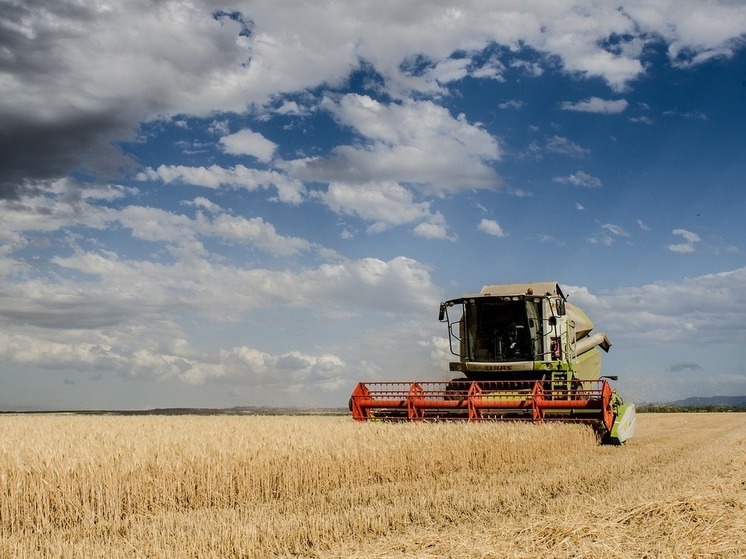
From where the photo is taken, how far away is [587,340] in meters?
17.0

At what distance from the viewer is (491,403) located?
1249cm

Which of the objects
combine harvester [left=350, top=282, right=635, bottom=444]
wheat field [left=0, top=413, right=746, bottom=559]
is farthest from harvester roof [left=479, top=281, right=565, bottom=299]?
wheat field [left=0, top=413, right=746, bottom=559]

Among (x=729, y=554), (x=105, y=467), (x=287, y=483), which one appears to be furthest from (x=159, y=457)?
(x=729, y=554)

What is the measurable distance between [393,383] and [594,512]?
7963 millimetres

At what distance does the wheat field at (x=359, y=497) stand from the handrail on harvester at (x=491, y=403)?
166cm

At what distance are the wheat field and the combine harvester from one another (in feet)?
6.47

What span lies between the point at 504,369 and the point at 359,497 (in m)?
6.52

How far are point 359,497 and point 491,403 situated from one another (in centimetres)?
550

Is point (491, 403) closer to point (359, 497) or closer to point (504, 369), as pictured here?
point (504, 369)

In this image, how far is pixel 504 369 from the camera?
13406 mm

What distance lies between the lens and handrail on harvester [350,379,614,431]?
40.0 ft

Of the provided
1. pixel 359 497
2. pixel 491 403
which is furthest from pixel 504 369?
pixel 359 497

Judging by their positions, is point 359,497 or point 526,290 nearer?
point 359,497

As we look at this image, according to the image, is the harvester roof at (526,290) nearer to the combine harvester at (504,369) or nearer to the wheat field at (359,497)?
the combine harvester at (504,369)
